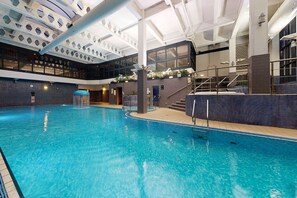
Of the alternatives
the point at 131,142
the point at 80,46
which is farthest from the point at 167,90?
the point at 80,46

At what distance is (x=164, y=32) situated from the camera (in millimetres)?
10266

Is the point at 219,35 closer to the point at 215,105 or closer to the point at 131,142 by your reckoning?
the point at 215,105

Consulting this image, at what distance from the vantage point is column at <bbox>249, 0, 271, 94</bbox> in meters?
4.50

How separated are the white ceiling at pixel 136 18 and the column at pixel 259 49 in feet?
5.30

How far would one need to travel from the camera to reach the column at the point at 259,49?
4496mm

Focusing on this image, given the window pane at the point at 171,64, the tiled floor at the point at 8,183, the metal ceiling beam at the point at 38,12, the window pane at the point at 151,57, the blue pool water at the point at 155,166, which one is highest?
the metal ceiling beam at the point at 38,12

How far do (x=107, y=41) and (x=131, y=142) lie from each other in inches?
454

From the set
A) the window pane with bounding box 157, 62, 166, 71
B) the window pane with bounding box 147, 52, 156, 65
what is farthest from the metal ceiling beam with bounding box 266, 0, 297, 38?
the window pane with bounding box 147, 52, 156, 65

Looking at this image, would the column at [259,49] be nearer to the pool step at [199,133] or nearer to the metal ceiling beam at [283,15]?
the metal ceiling beam at [283,15]

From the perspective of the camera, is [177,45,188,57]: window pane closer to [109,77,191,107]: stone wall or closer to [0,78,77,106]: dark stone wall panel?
[109,77,191,107]: stone wall

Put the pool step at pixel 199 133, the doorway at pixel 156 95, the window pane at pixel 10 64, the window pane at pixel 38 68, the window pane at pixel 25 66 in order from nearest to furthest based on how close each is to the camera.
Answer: the pool step at pixel 199 133 < the doorway at pixel 156 95 < the window pane at pixel 10 64 < the window pane at pixel 25 66 < the window pane at pixel 38 68

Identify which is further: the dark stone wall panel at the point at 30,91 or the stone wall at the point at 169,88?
the dark stone wall panel at the point at 30,91

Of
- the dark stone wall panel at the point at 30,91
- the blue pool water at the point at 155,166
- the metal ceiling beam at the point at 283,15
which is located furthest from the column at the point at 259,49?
the dark stone wall panel at the point at 30,91

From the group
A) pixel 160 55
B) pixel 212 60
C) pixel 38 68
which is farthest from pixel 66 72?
pixel 212 60
